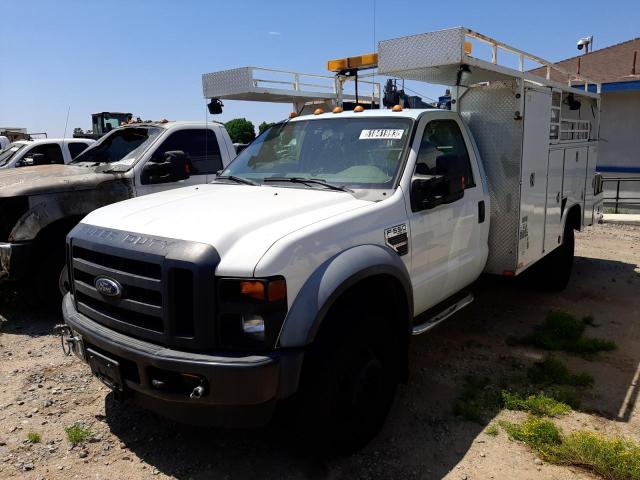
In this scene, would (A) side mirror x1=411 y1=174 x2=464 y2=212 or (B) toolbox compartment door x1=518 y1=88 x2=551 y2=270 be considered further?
(B) toolbox compartment door x1=518 y1=88 x2=551 y2=270

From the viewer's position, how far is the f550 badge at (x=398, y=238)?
3.38 metres

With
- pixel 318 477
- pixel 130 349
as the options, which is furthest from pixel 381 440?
pixel 130 349

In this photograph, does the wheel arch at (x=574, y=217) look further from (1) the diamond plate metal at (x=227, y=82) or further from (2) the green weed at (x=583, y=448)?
(1) the diamond plate metal at (x=227, y=82)

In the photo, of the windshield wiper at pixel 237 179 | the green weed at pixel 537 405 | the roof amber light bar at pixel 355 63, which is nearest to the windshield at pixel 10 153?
the roof amber light bar at pixel 355 63

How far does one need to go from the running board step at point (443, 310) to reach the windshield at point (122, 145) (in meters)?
3.88

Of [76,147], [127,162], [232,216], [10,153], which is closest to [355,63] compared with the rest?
[127,162]

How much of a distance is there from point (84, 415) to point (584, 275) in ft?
21.1

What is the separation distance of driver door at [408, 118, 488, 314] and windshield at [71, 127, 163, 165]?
3654 millimetres

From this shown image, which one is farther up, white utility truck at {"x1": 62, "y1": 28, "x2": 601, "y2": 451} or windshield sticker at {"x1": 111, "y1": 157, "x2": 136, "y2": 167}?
windshield sticker at {"x1": 111, "y1": 157, "x2": 136, "y2": 167}

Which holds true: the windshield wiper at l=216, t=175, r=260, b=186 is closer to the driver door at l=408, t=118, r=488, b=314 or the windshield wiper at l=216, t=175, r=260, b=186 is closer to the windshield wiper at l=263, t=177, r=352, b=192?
the windshield wiper at l=263, t=177, r=352, b=192

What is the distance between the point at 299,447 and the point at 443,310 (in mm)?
1592

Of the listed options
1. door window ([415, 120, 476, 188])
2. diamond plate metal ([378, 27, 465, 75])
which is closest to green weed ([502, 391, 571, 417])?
door window ([415, 120, 476, 188])

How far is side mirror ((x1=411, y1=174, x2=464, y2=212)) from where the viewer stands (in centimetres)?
360

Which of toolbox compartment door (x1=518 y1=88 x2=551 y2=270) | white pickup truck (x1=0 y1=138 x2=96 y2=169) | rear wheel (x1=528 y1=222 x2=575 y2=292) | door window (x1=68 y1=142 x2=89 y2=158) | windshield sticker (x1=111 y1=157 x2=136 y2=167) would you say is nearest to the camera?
toolbox compartment door (x1=518 y1=88 x2=551 y2=270)
